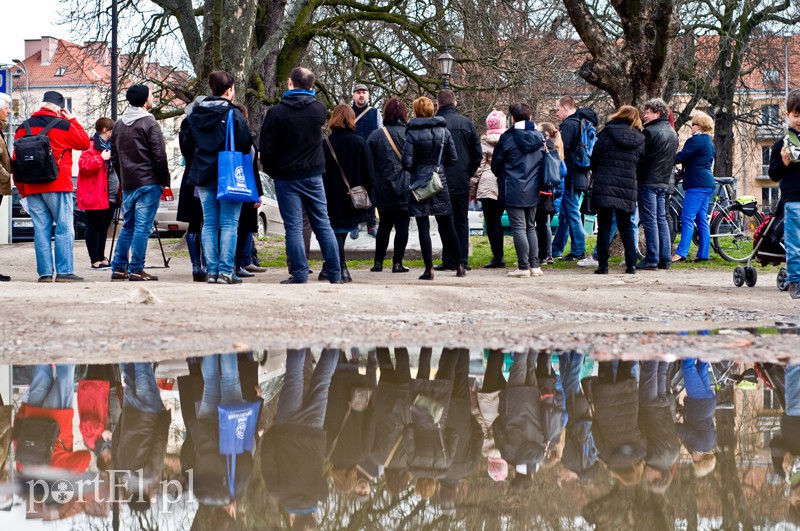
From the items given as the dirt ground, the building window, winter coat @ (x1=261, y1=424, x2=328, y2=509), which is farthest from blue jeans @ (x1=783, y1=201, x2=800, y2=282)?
the building window

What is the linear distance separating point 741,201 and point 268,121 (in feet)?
25.4

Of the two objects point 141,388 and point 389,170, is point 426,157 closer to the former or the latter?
point 389,170

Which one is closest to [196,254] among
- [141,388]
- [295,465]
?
[141,388]

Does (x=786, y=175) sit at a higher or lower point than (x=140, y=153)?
lower

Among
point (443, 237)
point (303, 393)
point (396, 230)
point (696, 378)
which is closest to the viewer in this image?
point (303, 393)

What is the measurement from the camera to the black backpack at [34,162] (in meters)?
11.1

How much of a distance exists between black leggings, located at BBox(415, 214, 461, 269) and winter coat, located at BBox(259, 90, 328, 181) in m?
1.77

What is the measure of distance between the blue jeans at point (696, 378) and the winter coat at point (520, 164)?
6.47m

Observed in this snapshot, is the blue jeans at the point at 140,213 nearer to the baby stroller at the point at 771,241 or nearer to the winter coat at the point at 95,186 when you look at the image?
the winter coat at the point at 95,186

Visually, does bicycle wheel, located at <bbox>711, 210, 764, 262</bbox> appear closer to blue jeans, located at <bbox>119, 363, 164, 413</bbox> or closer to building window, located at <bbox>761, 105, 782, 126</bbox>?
blue jeans, located at <bbox>119, 363, 164, 413</bbox>

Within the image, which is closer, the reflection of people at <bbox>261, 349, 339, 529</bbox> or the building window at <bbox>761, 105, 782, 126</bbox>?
the reflection of people at <bbox>261, 349, 339, 529</bbox>

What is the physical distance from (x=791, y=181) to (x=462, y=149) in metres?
4.25

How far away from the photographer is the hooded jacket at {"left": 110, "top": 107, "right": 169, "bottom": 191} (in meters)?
11.3

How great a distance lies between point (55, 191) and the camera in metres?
11.3
